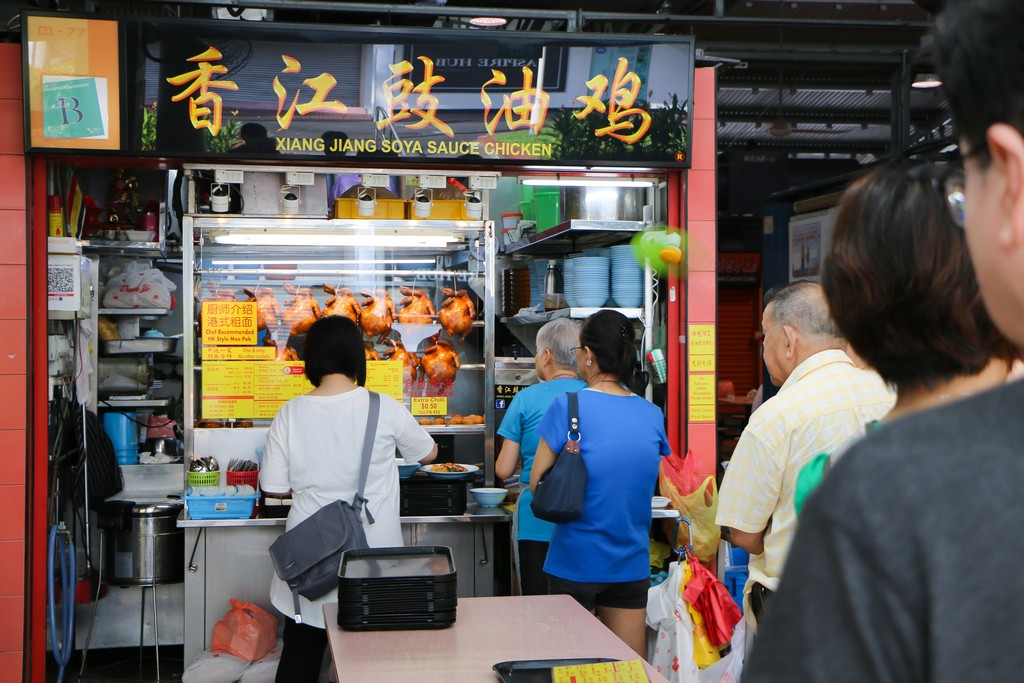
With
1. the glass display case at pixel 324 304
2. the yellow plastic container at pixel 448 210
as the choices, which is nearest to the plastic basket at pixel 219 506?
the glass display case at pixel 324 304

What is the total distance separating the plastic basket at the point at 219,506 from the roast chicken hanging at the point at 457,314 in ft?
4.98

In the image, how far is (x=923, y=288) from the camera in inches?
58.2

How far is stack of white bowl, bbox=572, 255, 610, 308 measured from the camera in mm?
5590

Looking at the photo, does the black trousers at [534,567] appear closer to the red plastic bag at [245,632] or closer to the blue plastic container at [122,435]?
the red plastic bag at [245,632]

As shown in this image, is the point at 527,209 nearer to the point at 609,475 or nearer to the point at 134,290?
the point at 134,290

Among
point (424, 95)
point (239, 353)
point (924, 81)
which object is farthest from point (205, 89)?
point (924, 81)

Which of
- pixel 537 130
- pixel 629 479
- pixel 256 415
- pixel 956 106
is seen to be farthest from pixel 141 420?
pixel 956 106

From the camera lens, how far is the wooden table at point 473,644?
2893mm

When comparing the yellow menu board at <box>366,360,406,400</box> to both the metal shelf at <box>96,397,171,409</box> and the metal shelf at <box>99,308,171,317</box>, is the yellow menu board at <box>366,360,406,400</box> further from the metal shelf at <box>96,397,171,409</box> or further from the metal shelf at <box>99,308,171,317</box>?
the metal shelf at <box>96,397,171,409</box>

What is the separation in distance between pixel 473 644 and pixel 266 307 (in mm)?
3307

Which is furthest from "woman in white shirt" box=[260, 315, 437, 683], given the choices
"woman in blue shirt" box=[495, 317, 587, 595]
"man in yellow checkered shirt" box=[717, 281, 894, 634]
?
"man in yellow checkered shirt" box=[717, 281, 894, 634]

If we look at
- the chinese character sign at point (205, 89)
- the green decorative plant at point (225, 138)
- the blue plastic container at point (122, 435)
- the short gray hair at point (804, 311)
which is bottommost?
the blue plastic container at point (122, 435)

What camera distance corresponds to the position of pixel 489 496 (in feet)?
18.6

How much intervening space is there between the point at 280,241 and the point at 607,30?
8.05 ft
